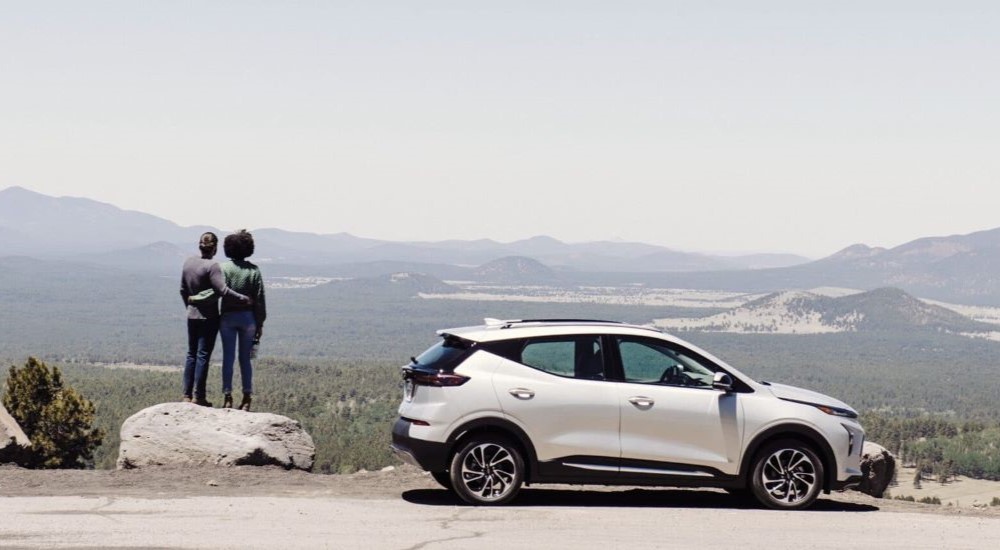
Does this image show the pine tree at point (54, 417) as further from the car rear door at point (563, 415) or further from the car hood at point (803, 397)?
the car hood at point (803, 397)

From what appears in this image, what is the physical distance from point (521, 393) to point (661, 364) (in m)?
1.60

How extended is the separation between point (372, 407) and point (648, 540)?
156850 mm

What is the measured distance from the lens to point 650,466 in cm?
1403

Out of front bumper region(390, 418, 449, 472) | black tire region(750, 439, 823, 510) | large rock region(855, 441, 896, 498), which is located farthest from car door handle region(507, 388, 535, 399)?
large rock region(855, 441, 896, 498)

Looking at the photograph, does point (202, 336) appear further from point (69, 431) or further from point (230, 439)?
point (69, 431)

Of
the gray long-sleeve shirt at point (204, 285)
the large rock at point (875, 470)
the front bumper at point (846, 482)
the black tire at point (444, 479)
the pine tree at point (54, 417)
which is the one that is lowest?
the pine tree at point (54, 417)

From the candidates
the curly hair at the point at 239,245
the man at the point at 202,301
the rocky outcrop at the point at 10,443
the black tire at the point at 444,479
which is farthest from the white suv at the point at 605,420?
the rocky outcrop at the point at 10,443

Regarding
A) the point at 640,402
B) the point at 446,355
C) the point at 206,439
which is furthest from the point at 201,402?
the point at 640,402

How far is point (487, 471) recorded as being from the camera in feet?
46.4

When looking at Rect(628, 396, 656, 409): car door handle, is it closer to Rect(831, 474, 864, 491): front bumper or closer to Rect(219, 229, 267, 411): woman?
Rect(831, 474, 864, 491): front bumper

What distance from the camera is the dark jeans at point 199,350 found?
59.7ft

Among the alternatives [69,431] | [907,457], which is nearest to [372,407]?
[907,457]

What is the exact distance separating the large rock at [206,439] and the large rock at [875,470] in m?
7.78

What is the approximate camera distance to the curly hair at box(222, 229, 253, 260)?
18.3 meters
